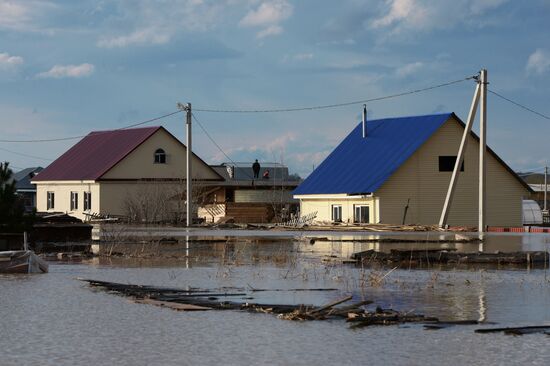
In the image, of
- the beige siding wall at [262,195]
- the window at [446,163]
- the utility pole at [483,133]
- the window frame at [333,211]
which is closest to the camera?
the utility pole at [483,133]

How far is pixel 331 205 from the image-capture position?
5816cm

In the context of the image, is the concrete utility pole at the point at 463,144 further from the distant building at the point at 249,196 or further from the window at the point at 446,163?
the distant building at the point at 249,196

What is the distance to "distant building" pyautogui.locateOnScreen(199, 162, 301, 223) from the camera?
67625 mm

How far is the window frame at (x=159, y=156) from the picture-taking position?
73.1m

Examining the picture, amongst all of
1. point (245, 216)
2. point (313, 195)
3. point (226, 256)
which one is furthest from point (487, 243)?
point (245, 216)

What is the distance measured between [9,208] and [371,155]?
29.6 metres

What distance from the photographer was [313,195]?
59094 millimetres

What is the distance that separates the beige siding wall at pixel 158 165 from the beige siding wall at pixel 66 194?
196cm

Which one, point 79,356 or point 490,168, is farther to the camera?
point 490,168

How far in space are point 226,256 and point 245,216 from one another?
36690 millimetres

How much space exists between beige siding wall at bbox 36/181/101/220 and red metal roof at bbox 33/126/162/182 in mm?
527

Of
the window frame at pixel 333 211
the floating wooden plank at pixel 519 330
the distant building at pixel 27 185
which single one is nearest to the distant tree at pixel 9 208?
the floating wooden plank at pixel 519 330

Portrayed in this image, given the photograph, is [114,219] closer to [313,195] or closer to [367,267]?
[313,195]

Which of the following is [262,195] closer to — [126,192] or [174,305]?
[126,192]
